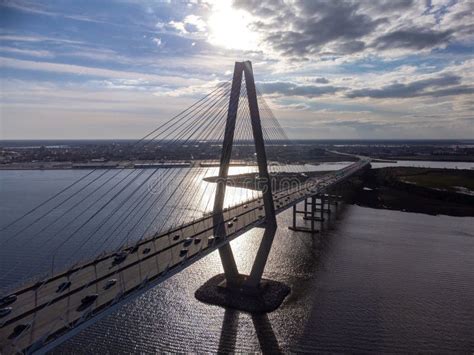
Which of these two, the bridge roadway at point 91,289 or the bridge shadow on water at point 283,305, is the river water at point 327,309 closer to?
the bridge shadow on water at point 283,305

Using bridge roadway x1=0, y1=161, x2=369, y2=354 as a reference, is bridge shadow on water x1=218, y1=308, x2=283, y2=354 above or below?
below

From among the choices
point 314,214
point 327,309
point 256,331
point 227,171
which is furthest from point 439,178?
point 256,331

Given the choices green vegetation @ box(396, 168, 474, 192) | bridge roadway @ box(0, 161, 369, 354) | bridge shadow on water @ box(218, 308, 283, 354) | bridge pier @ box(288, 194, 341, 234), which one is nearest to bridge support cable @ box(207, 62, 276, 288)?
bridge roadway @ box(0, 161, 369, 354)

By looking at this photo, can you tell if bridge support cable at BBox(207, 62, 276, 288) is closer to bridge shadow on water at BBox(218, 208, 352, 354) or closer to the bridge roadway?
the bridge roadway

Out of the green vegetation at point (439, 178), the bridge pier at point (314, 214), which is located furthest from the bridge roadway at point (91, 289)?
the green vegetation at point (439, 178)

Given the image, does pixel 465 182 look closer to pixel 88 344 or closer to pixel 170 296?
pixel 170 296

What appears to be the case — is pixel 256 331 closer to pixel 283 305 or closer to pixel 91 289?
pixel 283 305

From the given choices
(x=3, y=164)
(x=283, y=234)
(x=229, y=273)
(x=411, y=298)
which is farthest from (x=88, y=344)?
(x=3, y=164)
